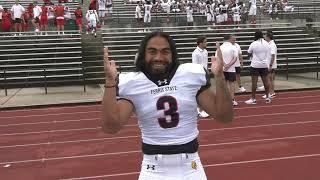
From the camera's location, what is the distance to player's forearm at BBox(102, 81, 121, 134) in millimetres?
2900

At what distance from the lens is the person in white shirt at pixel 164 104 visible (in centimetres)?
290

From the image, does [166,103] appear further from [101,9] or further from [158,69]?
[101,9]

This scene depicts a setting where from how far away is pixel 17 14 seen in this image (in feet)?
72.4

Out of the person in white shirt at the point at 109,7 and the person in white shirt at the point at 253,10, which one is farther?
the person in white shirt at the point at 109,7

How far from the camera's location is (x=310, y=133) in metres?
9.23

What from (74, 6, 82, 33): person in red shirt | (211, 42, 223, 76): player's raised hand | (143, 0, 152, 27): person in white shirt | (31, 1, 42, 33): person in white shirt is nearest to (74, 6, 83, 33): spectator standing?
(74, 6, 82, 33): person in red shirt

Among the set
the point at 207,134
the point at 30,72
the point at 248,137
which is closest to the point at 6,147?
the point at 207,134

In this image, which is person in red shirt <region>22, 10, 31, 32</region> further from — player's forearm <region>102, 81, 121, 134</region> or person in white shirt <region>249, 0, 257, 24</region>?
player's forearm <region>102, 81, 121, 134</region>

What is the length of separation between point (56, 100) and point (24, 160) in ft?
21.7

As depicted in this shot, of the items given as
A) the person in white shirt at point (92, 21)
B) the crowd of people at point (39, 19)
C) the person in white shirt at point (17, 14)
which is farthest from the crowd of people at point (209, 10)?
the person in white shirt at point (17, 14)

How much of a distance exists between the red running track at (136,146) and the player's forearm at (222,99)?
3.72m

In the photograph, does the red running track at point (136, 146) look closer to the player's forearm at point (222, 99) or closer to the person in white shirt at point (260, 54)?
the person in white shirt at point (260, 54)

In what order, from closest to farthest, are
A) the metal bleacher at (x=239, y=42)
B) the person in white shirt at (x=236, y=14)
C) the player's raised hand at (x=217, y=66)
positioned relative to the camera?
1. the player's raised hand at (x=217, y=66)
2. the metal bleacher at (x=239, y=42)
3. the person in white shirt at (x=236, y=14)

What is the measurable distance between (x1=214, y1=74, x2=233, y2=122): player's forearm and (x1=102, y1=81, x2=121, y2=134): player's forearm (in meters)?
0.57
